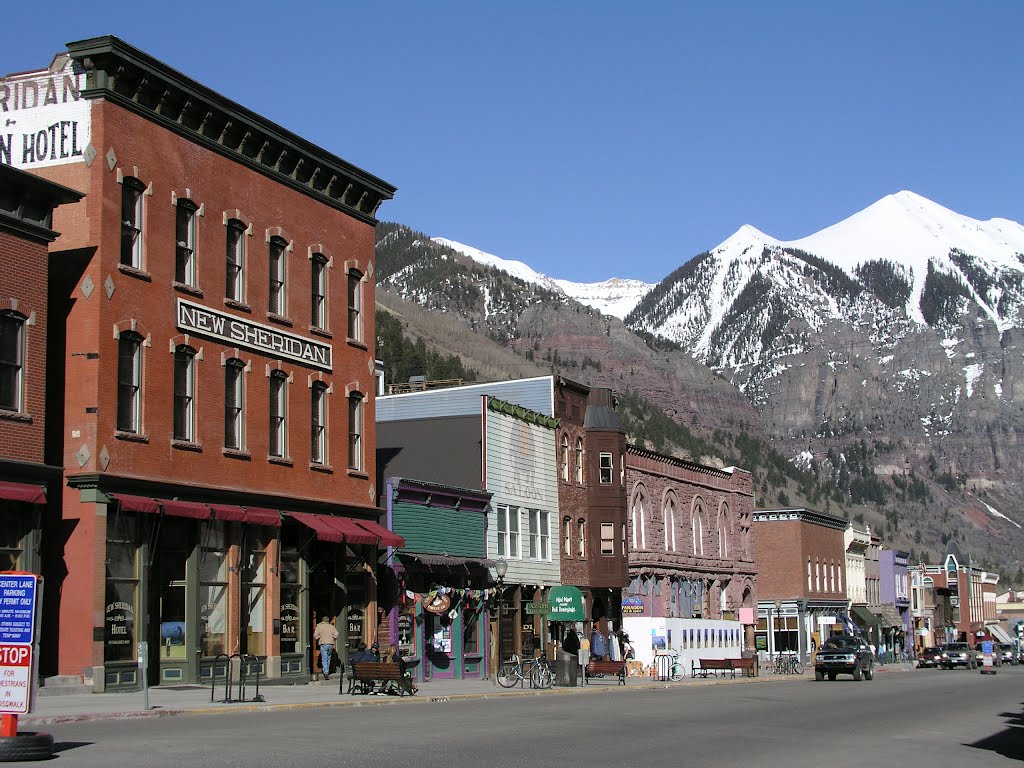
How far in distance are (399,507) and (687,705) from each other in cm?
1477

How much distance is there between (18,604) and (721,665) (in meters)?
40.8

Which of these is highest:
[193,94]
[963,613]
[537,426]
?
[193,94]

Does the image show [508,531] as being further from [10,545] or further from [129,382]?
[10,545]

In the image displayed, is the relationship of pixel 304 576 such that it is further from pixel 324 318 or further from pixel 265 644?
pixel 324 318

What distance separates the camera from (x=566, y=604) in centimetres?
5350

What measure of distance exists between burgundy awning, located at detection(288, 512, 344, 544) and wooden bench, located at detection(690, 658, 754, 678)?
21.9 meters

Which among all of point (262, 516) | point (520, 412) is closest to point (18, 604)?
point (262, 516)

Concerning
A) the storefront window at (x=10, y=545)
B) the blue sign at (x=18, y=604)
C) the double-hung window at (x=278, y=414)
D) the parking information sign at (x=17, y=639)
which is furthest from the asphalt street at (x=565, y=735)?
the double-hung window at (x=278, y=414)

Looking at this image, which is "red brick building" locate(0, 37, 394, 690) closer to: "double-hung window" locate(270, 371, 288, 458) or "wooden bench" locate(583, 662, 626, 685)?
"double-hung window" locate(270, 371, 288, 458)

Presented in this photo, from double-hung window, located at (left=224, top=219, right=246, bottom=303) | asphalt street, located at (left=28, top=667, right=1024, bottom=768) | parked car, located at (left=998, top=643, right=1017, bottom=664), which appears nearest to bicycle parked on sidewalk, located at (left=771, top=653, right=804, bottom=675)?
asphalt street, located at (left=28, top=667, right=1024, bottom=768)

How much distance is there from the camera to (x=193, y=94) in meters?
34.6

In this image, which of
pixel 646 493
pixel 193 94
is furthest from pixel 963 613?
pixel 193 94

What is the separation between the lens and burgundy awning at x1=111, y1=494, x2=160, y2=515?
31250 mm

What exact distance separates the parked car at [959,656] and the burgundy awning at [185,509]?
58036 mm
